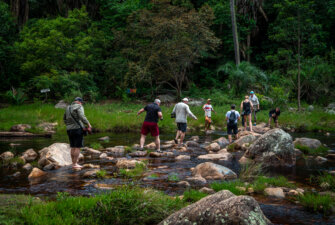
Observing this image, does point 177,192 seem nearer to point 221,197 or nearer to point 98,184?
point 98,184

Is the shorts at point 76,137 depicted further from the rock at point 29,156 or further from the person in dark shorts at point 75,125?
the rock at point 29,156

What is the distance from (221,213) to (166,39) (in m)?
26.7

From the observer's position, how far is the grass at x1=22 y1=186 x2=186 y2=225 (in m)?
4.37

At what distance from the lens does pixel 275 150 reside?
9914 millimetres

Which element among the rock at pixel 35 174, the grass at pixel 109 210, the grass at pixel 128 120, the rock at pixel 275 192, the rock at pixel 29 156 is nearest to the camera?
the grass at pixel 109 210

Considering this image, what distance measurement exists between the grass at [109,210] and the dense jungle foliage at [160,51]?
21.2 m

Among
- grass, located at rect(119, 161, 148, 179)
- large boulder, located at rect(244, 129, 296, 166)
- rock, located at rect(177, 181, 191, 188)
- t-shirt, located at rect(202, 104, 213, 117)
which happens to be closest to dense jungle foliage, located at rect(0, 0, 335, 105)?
t-shirt, located at rect(202, 104, 213, 117)

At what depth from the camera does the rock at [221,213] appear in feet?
12.2

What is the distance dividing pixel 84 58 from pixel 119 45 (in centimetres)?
424

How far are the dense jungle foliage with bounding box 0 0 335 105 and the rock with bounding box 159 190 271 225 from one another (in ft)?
69.6

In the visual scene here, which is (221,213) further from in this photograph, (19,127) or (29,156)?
(19,127)

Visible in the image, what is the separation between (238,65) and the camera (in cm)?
3022

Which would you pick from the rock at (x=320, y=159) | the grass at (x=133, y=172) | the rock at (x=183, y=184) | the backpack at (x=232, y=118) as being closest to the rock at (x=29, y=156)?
the grass at (x=133, y=172)

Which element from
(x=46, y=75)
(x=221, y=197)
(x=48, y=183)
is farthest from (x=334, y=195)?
(x=46, y=75)
